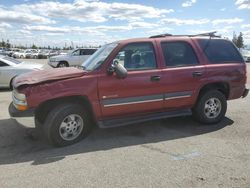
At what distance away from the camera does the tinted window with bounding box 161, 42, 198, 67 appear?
584cm

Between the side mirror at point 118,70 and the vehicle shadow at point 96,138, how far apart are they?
1206 mm

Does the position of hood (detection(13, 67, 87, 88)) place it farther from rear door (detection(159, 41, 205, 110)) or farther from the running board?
rear door (detection(159, 41, 205, 110))

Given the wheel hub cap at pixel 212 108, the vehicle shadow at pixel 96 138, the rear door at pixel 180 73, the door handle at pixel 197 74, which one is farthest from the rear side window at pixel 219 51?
the vehicle shadow at pixel 96 138

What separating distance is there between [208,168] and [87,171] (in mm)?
1678

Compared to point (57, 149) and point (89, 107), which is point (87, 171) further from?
point (89, 107)

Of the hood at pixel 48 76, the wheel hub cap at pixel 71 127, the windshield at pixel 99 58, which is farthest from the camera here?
the windshield at pixel 99 58

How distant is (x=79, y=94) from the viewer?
5.01 metres

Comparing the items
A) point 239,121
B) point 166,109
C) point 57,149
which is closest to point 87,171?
point 57,149

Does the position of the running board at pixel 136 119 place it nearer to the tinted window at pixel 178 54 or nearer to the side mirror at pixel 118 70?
the side mirror at pixel 118 70

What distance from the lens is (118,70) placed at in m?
5.12

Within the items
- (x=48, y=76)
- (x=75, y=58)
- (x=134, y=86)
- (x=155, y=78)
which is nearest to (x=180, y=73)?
(x=155, y=78)

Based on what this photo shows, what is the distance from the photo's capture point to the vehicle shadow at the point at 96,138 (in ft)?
15.6

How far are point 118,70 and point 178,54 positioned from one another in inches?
59.6

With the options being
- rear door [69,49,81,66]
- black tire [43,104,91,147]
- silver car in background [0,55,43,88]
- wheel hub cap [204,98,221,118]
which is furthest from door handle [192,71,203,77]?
rear door [69,49,81,66]
